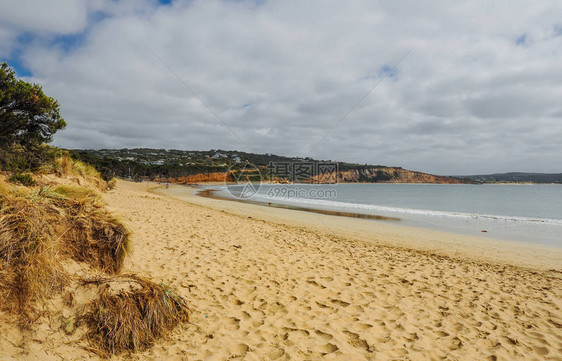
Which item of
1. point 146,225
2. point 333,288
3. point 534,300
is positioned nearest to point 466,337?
point 333,288

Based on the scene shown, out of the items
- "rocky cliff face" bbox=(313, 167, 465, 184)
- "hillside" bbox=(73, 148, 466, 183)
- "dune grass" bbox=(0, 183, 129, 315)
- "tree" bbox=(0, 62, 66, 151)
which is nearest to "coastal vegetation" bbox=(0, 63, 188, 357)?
"dune grass" bbox=(0, 183, 129, 315)

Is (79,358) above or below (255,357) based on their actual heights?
above

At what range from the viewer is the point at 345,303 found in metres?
4.64

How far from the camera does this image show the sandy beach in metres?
3.43

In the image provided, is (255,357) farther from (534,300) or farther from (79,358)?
(534,300)

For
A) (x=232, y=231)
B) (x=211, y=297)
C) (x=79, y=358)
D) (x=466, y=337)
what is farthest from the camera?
(x=232, y=231)

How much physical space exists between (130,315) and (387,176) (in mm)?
163388

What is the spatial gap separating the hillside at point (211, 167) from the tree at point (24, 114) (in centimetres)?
1978

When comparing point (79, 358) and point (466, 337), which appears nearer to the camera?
point (79, 358)

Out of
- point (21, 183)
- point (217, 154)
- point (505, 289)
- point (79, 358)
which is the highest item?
point (217, 154)

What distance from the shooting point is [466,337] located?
3832 millimetres

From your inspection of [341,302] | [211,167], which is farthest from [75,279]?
[211,167]

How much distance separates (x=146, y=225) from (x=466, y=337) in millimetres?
8593

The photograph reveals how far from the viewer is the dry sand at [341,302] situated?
3394 mm
